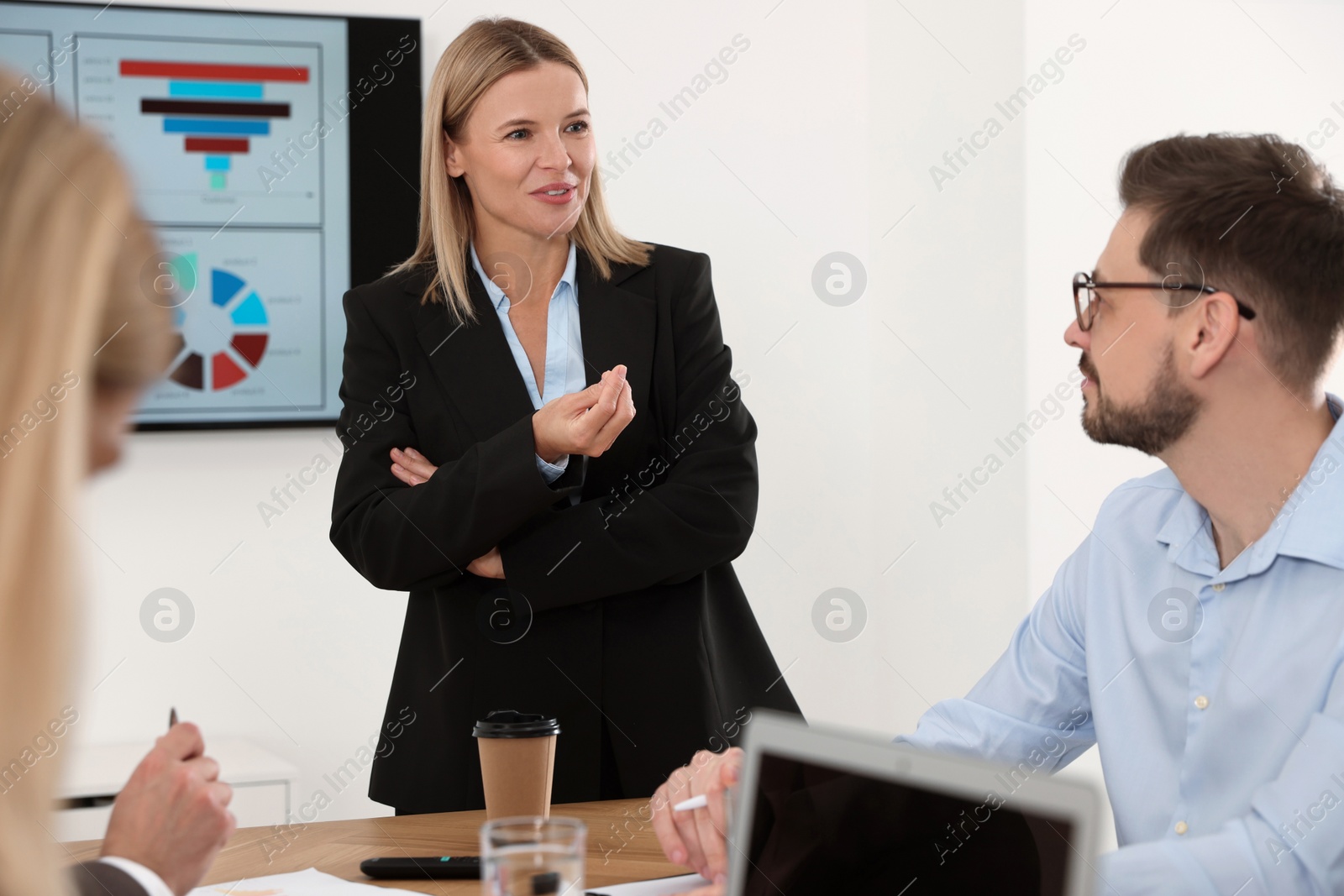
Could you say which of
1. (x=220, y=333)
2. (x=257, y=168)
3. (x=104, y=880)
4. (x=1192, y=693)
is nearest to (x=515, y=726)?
(x=104, y=880)

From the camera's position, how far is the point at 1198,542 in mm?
1584

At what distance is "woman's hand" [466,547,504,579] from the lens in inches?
83.0

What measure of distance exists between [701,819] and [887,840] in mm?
445

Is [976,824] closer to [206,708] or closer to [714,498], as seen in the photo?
[714,498]

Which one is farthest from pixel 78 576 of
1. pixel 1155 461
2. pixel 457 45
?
pixel 1155 461

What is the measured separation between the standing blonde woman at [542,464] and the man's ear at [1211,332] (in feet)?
2.81

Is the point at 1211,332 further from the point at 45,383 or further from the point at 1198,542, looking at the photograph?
the point at 45,383

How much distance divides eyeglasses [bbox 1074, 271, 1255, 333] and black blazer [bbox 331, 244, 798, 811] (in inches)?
29.5

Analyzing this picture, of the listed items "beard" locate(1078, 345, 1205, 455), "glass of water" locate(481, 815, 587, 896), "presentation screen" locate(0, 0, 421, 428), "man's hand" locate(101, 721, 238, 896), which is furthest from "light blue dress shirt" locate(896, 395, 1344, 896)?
"presentation screen" locate(0, 0, 421, 428)

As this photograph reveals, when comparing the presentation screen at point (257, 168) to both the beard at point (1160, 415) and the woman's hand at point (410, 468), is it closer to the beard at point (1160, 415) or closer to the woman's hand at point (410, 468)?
the woman's hand at point (410, 468)

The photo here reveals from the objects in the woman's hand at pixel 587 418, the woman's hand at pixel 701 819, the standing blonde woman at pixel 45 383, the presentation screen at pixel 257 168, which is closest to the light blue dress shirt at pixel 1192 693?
the woman's hand at pixel 701 819

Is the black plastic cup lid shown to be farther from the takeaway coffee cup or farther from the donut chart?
the donut chart

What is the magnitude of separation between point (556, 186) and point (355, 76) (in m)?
1.30

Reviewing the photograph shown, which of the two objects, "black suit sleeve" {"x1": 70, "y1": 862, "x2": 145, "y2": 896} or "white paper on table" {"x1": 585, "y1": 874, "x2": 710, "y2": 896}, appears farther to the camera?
"white paper on table" {"x1": 585, "y1": 874, "x2": 710, "y2": 896}
